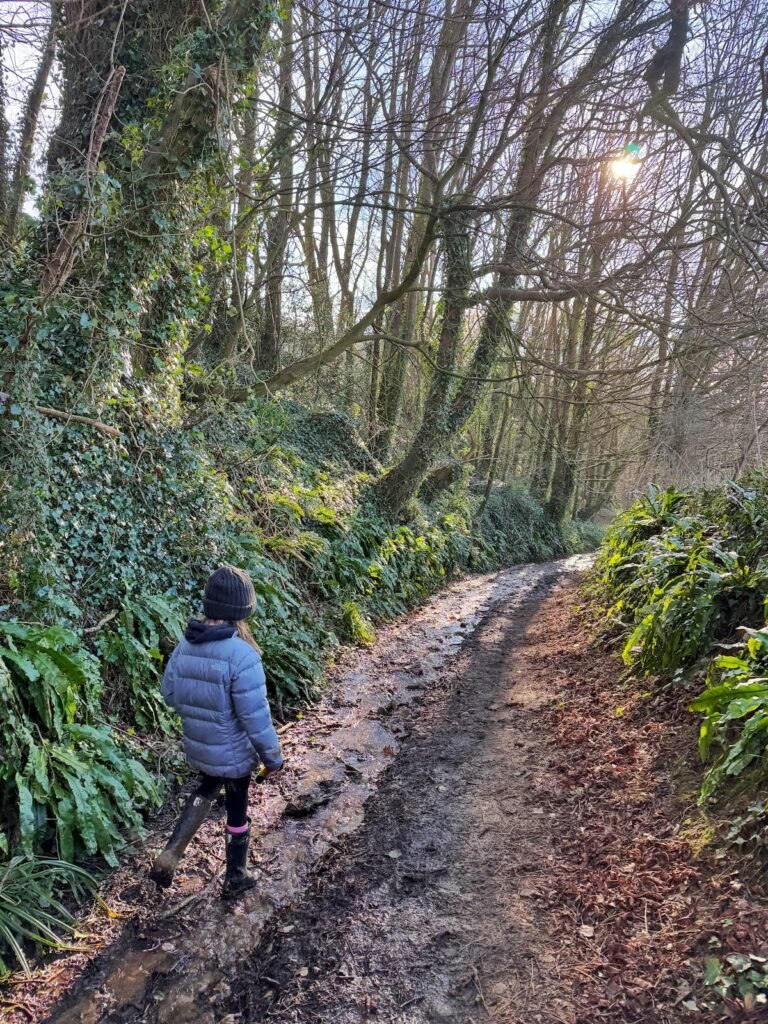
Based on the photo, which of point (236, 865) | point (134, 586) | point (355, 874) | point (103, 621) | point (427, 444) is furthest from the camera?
point (427, 444)

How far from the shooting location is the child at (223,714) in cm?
301

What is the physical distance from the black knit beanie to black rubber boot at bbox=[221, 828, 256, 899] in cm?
129

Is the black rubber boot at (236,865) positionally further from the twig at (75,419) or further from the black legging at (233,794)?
the twig at (75,419)

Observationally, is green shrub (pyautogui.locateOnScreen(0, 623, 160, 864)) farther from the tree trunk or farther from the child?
the tree trunk

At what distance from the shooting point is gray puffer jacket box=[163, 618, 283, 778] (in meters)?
3.01

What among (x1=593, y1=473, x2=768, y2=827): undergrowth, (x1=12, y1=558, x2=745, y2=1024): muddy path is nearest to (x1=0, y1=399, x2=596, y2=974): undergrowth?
(x1=12, y1=558, x2=745, y2=1024): muddy path

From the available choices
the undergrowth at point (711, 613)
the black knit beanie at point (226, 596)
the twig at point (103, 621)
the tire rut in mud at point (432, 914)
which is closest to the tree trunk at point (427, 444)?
the undergrowth at point (711, 613)

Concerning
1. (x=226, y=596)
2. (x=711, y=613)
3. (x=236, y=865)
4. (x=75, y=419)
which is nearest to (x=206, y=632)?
(x=226, y=596)

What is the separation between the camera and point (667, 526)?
8039mm

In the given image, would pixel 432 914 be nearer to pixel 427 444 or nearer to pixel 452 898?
pixel 452 898

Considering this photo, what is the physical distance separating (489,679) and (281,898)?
3.80 meters

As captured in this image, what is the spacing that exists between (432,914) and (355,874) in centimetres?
58

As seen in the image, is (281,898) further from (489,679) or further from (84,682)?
(489,679)

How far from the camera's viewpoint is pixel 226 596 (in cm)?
307
